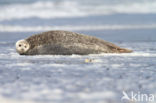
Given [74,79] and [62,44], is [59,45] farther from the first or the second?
[74,79]

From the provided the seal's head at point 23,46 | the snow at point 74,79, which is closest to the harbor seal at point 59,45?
the seal's head at point 23,46

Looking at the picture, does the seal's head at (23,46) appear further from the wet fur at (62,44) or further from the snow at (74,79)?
the snow at (74,79)

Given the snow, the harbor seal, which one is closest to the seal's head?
the harbor seal

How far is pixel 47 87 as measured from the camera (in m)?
5.14

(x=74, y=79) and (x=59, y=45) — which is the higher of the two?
(x=59, y=45)

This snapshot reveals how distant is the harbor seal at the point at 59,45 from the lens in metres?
9.50

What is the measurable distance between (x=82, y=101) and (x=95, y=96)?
346 millimetres

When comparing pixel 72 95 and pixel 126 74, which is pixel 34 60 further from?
pixel 72 95

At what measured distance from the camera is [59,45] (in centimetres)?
950

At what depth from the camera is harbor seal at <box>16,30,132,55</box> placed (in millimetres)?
9500

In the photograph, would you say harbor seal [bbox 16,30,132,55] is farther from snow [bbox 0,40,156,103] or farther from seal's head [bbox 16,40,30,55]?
snow [bbox 0,40,156,103]

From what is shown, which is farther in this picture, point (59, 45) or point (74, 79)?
point (59, 45)

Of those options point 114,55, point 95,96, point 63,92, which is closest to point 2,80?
point 63,92

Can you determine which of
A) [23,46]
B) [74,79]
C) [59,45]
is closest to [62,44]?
[59,45]
